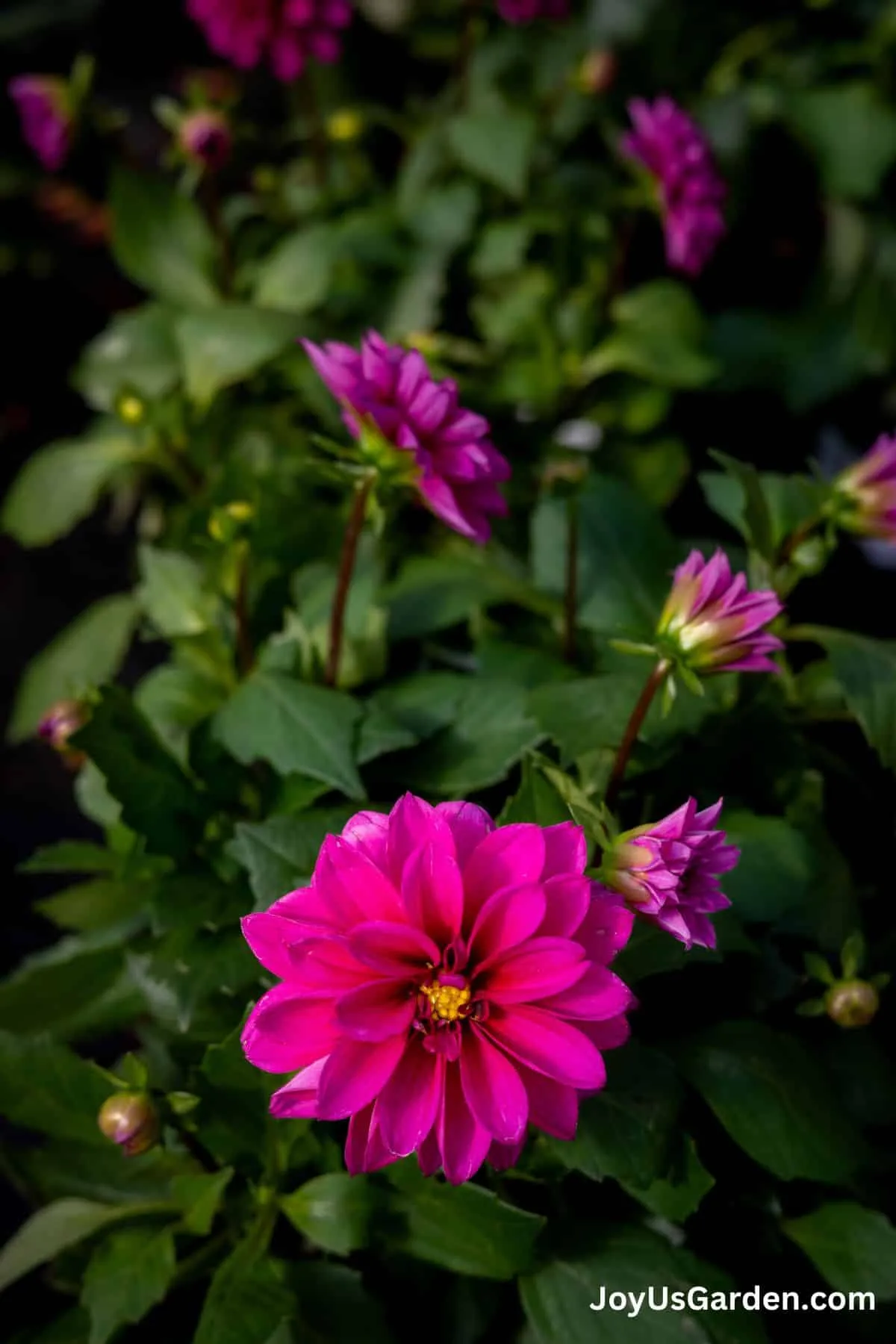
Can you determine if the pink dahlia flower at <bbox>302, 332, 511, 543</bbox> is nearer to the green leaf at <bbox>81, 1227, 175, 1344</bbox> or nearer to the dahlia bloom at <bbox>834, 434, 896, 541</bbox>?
the dahlia bloom at <bbox>834, 434, 896, 541</bbox>

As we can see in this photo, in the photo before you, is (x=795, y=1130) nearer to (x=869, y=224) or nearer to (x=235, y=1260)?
(x=235, y=1260)

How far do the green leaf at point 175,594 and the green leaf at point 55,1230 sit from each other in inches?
16.9

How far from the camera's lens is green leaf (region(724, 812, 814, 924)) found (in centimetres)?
75

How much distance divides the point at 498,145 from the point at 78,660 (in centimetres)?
72

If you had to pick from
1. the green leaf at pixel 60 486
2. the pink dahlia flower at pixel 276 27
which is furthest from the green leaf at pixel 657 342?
the green leaf at pixel 60 486

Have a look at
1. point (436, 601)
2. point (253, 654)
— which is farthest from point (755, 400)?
point (253, 654)

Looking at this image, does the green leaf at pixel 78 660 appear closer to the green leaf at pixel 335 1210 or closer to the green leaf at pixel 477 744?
the green leaf at pixel 477 744

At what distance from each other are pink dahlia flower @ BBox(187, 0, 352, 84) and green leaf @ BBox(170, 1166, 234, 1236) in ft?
3.32

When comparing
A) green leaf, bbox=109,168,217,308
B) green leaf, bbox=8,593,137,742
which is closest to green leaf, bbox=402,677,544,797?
green leaf, bbox=8,593,137,742

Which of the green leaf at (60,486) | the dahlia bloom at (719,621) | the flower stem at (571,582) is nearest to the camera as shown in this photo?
the dahlia bloom at (719,621)

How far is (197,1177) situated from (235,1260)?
59 millimetres

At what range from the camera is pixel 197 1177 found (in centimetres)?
79

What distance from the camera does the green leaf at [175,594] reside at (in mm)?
992

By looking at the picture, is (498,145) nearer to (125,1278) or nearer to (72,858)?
(72,858)
